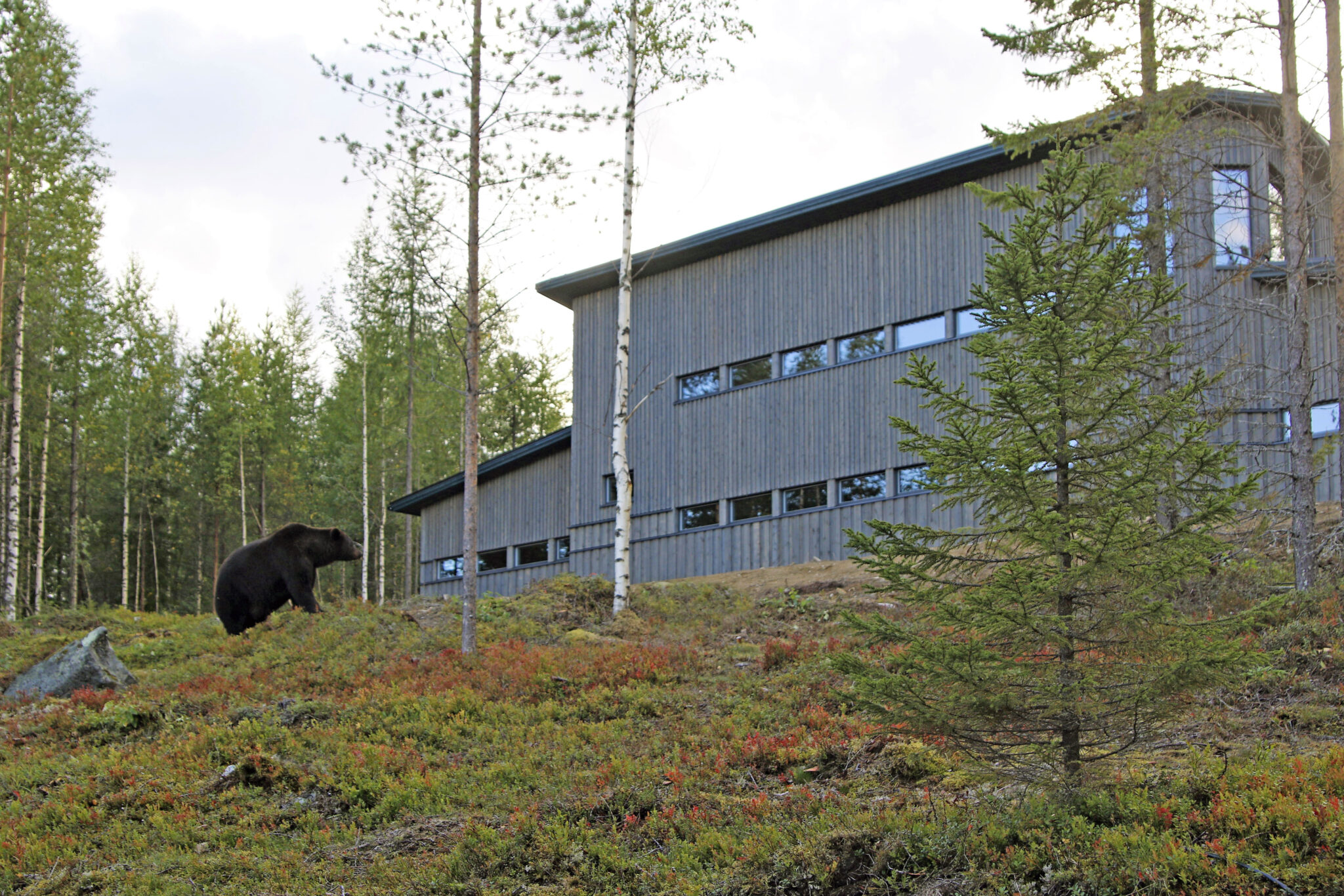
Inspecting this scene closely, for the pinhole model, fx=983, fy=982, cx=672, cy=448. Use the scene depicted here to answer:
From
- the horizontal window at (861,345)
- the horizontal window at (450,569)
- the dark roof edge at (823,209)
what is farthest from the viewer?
the horizontal window at (450,569)

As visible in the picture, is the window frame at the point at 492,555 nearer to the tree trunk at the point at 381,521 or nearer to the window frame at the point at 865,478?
the tree trunk at the point at 381,521

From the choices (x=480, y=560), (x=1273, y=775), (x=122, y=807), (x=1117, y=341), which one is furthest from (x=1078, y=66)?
(x=480, y=560)

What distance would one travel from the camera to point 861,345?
22125 millimetres

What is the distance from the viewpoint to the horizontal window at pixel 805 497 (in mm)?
22203

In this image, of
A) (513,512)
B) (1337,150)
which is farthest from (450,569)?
(1337,150)

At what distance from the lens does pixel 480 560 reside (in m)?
30.0

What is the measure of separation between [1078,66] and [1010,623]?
12.2 meters

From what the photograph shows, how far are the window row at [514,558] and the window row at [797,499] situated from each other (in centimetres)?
461

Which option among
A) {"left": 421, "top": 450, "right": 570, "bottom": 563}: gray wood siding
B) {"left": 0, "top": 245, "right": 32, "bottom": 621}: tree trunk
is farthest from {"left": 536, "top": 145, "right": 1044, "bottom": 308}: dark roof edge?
{"left": 0, "top": 245, "right": 32, "bottom": 621}: tree trunk

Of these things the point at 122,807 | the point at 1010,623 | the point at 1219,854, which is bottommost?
the point at 122,807

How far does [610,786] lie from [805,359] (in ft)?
51.5

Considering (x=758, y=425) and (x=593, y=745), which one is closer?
(x=593, y=745)

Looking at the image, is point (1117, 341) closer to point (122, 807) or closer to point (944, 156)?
point (122, 807)

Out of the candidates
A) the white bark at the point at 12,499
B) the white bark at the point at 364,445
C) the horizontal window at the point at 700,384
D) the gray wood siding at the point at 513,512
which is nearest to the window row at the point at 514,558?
the gray wood siding at the point at 513,512
